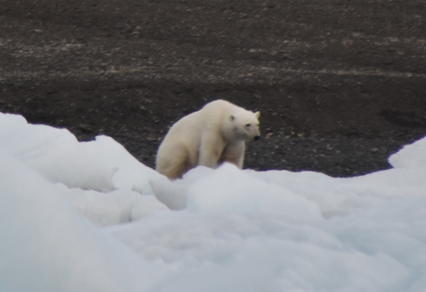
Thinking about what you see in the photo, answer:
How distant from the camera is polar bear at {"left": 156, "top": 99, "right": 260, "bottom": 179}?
6.14m

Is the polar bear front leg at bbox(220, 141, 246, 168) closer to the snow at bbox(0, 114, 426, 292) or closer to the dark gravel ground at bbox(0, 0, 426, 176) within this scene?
the dark gravel ground at bbox(0, 0, 426, 176)

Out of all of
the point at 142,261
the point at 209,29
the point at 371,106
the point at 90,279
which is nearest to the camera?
the point at 90,279

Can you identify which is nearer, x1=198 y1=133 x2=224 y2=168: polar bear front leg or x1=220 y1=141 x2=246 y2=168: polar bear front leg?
x1=198 y1=133 x2=224 y2=168: polar bear front leg

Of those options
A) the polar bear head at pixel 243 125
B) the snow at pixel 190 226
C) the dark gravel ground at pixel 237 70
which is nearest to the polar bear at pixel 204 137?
the polar bear head at pixel 243 125

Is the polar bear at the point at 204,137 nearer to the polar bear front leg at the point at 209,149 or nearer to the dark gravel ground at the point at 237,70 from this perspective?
the polar bear front leg at the point at 209,149

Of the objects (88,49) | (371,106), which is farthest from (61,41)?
(371,106)

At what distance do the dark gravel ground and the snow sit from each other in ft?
7.38

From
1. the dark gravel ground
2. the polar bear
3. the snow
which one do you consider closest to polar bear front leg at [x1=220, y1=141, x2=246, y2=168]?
the polar bear

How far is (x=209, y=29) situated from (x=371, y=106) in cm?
220

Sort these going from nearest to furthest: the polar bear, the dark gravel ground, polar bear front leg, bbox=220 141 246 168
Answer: the polar bear, polar bear front leg, bbox=220 141 246 168, the dark gravel ground

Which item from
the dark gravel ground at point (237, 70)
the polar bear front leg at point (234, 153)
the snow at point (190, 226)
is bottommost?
the dark gravel ground at point (237, 70)

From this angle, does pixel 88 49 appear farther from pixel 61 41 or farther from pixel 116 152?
pixel 116 152

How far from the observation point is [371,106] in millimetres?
7957

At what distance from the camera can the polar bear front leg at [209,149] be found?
20.3 feet
